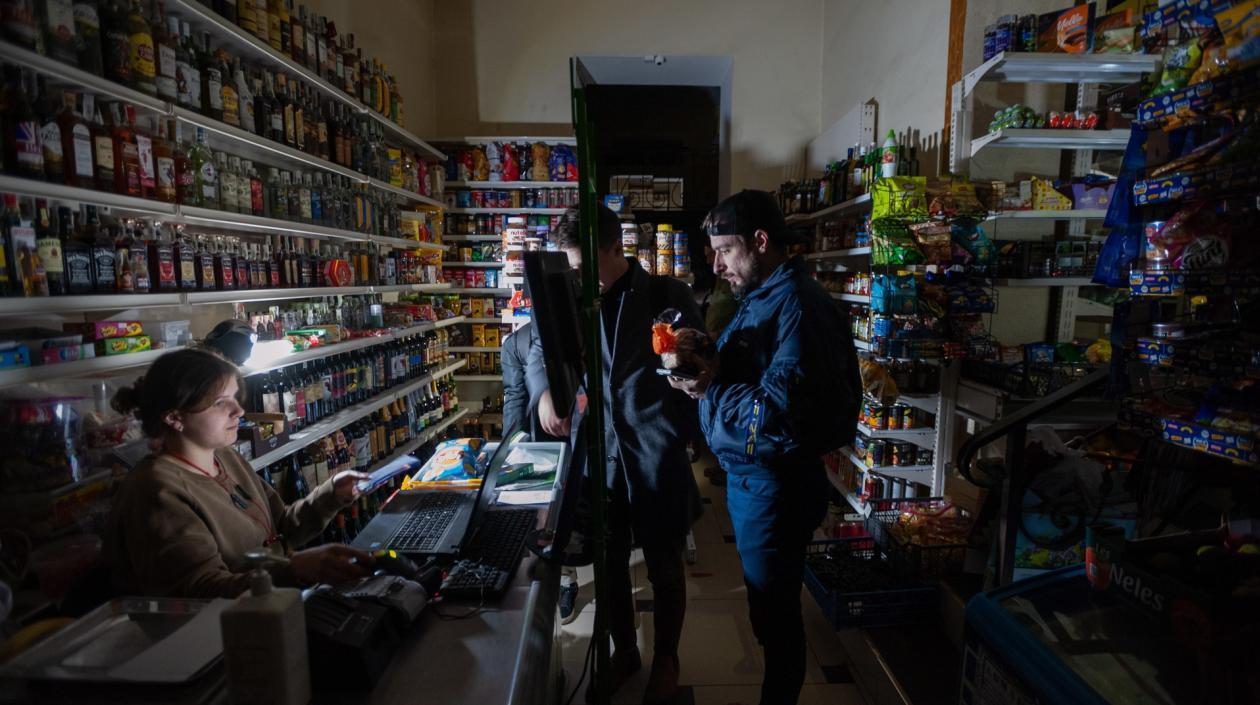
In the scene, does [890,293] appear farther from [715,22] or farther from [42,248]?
[715,22]

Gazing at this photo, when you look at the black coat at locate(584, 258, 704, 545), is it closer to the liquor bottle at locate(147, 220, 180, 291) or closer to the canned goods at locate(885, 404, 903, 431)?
the liquor bottle at locate(147, 220, 180, 291)

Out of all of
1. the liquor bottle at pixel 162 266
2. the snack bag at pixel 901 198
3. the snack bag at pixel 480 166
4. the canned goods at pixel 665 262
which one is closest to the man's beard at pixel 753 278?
the snack bag at pixel 901 198

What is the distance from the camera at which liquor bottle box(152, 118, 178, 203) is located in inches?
79.2

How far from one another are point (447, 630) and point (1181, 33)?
7.05 feet

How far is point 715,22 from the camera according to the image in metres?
5.52

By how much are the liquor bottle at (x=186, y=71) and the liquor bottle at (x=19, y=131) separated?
57 cm

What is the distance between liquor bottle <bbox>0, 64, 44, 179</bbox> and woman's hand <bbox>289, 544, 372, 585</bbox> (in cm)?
131

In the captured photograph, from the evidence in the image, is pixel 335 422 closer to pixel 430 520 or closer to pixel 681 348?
pixel 430 520

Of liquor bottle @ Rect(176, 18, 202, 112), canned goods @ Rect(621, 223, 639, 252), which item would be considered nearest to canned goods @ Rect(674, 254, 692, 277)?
canned goods @ Rect(621, 223, 639, 252)

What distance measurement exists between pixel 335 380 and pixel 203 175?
4.38ft

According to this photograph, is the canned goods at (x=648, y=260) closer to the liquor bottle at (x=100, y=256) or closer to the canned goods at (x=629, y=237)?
the canned goods at (x=629, y=237)

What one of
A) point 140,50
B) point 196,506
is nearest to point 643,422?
point 196,506

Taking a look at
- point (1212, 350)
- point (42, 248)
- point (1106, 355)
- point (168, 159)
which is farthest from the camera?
point (1106, 355)

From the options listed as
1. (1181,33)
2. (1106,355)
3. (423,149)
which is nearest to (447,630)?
(1181,33)
